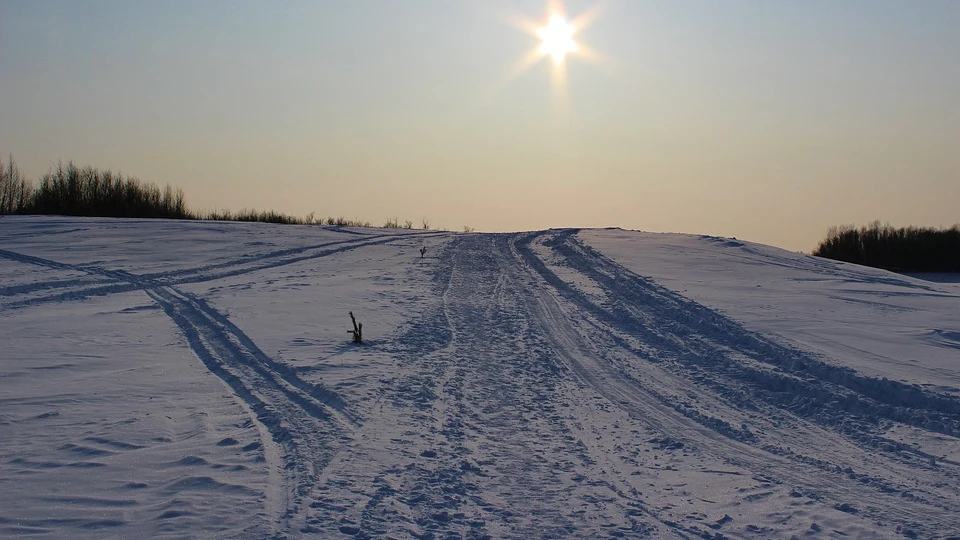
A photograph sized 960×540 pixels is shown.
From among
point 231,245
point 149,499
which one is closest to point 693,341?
point 149,499

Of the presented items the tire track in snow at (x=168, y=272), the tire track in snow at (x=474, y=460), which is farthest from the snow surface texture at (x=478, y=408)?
the tire track in snow at (x=168, y=272)

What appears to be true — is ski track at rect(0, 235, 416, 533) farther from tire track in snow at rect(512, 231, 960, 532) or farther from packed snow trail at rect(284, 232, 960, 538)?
tire track in snow at rect(512, 231, 960, 532)

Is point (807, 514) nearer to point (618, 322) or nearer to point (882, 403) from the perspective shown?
point (882, 403)

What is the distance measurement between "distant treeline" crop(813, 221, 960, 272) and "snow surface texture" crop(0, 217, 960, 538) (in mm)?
22695

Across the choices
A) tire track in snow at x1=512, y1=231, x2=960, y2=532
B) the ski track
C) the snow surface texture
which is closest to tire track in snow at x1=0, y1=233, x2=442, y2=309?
the ski track

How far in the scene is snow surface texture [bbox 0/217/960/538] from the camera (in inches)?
193

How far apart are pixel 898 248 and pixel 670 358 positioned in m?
32.6

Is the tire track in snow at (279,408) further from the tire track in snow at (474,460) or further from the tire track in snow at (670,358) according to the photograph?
the tire track in snow at (670,358)

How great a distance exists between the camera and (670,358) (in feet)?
31.0

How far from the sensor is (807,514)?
4.95m

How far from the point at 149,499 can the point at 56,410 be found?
250cm

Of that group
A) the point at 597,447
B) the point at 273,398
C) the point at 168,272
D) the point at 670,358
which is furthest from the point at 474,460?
the point at 168,272

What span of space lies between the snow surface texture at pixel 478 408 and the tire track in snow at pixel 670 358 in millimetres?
35

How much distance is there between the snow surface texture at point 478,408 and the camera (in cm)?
491
